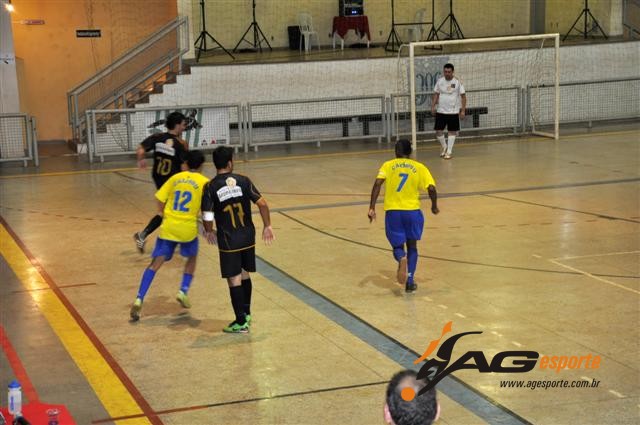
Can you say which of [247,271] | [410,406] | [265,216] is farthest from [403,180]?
[410,406]

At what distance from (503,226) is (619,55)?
15.9 meters

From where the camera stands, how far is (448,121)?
21.8 metres

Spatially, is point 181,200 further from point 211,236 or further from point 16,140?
point 16,140

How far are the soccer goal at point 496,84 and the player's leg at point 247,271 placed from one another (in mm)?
16373

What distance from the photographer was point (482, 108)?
2645cm

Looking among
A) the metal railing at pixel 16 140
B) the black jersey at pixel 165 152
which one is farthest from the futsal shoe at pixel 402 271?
the metal railing at pixel 16 140

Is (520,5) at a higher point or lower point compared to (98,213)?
higher

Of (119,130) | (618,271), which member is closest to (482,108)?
(119,130)

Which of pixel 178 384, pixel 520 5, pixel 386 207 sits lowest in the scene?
pixel 178 384

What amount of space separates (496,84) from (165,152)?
16153mm

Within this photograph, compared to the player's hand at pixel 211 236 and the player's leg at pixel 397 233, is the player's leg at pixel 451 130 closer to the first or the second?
the player's leg at pixel 397 233

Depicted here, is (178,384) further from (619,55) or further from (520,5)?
(520,5)

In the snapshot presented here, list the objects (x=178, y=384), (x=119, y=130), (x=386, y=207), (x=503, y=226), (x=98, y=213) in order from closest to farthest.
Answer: (x=178, y=384), (x=386, y=207), (x=503, y=226), (x=98, y=213), (x=119, y=130)

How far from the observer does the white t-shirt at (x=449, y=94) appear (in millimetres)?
21453
